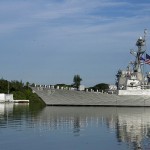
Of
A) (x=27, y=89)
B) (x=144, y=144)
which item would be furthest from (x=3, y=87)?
(x=144, y=144)

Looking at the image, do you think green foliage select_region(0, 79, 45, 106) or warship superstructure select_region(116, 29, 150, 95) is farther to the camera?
green foliage select_region(0, 79, 45, 106)

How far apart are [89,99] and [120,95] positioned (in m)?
7.36

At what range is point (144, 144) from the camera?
30.8 metres

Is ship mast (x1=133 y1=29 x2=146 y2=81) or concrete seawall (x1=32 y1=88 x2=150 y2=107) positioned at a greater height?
ship mast (x1=133 y1=29 x2=146 y2=81)

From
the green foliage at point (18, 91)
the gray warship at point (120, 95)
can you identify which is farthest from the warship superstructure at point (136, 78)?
the green foliage at point (18, 91)

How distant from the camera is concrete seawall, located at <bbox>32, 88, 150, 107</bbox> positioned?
108938 mm

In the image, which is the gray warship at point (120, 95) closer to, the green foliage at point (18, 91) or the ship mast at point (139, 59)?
the ship mast at point (139, 59)

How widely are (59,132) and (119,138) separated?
6.23 meters

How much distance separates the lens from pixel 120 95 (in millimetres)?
109562

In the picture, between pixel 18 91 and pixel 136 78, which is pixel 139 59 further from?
pixel 18 91

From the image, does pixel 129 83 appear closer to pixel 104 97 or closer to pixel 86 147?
pixel 104 97

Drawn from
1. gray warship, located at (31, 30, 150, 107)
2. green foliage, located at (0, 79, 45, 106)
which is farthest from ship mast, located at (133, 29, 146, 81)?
green foliage, located at (0, 79, 45, 106)

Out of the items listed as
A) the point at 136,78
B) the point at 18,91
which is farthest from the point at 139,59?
the point at 18,91

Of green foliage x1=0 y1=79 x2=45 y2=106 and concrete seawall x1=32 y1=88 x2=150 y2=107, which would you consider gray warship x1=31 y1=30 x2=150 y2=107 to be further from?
green foliage x1=0 y1=79 x2=45 y2=106
